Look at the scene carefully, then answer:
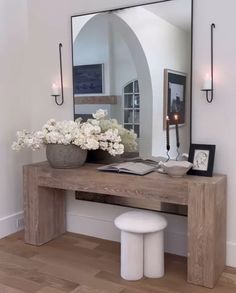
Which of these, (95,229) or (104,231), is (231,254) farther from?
(95,229)

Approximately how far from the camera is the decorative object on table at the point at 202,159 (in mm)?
2545

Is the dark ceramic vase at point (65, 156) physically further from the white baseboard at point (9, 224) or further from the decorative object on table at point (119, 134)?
the white baseboard at point (9, 224)

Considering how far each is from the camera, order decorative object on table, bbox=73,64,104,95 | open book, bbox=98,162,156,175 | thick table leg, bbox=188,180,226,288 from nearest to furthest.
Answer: thick table leg, bbox=188,180,226,288 → open book, bbox=98,162,156,175 → decorative object on table, bbox=73,64,104,95

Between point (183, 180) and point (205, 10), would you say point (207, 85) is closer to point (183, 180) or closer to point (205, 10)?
point (205, 10)

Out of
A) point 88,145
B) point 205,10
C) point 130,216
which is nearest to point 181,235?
point 130,216

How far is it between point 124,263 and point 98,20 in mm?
2007

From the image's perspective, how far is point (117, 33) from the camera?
3.00 meters

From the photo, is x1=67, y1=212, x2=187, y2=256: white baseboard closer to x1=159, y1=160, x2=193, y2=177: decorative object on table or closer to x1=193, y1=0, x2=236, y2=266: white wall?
x1=193, y1=0, x2=236, y2=266: white wall

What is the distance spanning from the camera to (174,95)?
280 cm

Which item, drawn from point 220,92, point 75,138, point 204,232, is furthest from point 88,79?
point 204,232

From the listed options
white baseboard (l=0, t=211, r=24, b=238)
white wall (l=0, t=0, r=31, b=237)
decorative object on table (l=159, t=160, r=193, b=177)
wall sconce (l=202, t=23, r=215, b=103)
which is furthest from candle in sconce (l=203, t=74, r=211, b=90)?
white baseboard (l=0, t=211, r=24, b=238)

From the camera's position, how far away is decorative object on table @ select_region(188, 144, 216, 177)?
2545 mm

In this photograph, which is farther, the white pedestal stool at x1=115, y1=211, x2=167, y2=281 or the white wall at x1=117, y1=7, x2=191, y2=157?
the white wall at x1=117, y1=7, x2=191, y2=157

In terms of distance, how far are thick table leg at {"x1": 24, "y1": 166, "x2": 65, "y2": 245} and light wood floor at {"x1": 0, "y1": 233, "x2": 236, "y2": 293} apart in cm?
9
